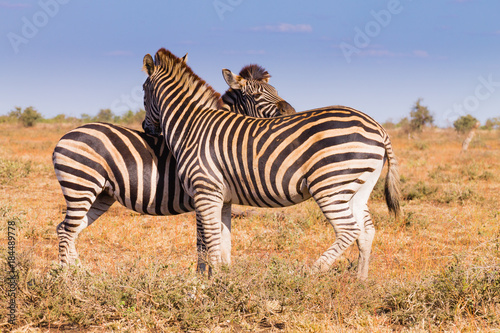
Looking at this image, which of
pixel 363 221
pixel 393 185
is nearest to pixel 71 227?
pixel 363 221

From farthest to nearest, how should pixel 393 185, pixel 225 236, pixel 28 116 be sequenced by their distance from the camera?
pixel 28 116, pixel 393 185, pixel 225 236

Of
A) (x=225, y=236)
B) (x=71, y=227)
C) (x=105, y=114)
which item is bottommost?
(x=225, y=236)

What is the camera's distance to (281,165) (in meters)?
5.02

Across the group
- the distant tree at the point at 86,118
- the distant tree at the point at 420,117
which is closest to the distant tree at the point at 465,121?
the distant tree at the point at 420,117

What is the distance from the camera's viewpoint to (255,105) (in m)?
7.03

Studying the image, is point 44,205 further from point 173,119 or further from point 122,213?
point 173,119

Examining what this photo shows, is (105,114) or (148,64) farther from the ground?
(105,114)

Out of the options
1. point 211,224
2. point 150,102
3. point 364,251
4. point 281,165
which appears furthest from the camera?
point 150,102

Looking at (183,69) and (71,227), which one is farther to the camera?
(183,69)

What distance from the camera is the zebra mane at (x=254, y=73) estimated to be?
24.8 feet

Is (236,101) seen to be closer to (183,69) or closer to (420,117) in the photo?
(183,69)

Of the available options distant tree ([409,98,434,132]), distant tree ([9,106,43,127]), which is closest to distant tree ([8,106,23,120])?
distant tree ([9,106,43,127])

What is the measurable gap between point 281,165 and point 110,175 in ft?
7.21

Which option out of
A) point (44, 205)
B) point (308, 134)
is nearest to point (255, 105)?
point (308, 134)
